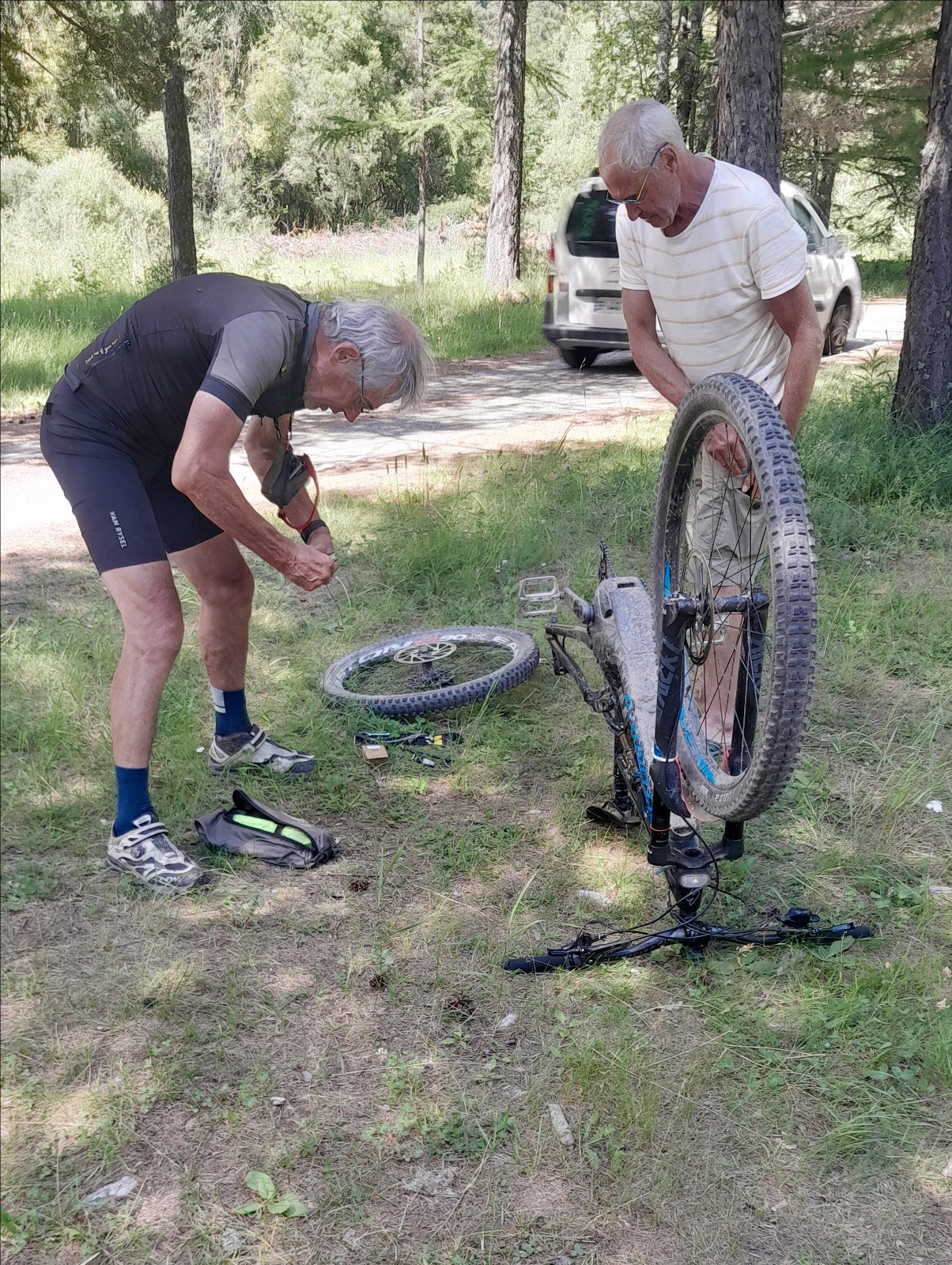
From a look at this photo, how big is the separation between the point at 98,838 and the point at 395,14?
43.8m

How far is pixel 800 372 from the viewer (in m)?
3.16

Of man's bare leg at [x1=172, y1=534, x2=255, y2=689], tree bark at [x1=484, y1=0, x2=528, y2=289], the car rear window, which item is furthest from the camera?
tree bark at [x1=484, y1=0, x2=528, y2=289]

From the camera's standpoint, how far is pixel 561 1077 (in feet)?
8.60

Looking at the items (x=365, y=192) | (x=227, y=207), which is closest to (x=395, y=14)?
(x=365, y=192)

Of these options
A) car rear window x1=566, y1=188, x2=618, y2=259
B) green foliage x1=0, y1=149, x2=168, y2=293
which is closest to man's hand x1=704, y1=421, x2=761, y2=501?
car rear window x1=566, y1=188, x2=618, y2=259

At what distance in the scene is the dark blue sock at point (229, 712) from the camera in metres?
4.02

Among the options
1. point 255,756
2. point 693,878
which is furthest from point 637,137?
point 255,756

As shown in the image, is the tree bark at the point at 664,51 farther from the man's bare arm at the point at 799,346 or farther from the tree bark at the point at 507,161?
the man's bare arm at the point at 799,346

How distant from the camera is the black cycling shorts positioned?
3312 millimetres

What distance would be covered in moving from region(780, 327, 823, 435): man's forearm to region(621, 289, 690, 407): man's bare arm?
396 millimetres

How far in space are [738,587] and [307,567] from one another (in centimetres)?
124

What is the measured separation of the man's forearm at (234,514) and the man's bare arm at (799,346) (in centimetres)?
148

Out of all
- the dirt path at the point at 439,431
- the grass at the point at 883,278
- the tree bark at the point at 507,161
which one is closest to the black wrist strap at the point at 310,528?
the dirt path at the point at 439,431

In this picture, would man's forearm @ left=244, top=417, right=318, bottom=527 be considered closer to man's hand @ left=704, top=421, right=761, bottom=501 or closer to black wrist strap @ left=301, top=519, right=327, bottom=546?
black wrist strap @ left=301, top=519, right=327, bottom=546
